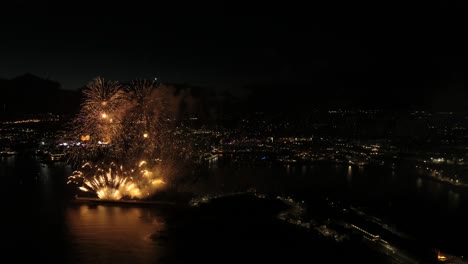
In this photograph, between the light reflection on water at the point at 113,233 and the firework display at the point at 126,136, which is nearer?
the light reflection on water at the point at 113,233

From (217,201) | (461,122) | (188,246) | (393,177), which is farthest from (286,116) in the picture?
(188,246)

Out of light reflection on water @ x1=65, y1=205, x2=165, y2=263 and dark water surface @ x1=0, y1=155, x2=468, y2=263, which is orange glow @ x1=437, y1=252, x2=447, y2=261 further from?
light reflection on water @ x1=65, y1=205, x2=165, y2=263

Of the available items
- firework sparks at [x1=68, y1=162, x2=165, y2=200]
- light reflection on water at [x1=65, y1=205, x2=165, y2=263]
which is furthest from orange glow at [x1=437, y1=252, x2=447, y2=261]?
firework sparks at [x1=68, y1=162, x2=165, y2=200]

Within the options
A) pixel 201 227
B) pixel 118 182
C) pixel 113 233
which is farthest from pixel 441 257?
pixel 118 182

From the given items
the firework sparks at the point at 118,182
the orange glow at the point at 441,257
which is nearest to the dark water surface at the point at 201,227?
the orange glow at the point at 441,257

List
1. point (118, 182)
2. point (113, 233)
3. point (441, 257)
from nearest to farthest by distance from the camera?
point (441, 257) < point (113, 233) < point (118, 182)

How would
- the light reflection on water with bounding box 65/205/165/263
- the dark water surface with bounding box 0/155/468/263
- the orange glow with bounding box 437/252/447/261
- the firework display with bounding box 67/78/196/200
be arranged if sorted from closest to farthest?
the light reflection on water with bounding box 65/205/165/263
the dark water surface with bounding box 0/155/468/263
the orange glow with bounding box 437/252/447/261
the firework display with bounding box 67/78/196/200

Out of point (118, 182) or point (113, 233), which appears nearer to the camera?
point (113, 233)

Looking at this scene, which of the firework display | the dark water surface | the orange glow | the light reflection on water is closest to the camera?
the light reflection on water

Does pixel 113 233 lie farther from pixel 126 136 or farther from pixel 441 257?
pixel 441 257

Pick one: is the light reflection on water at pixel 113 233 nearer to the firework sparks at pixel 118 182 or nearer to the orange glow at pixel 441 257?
the firework sparks at pixel 118 182
